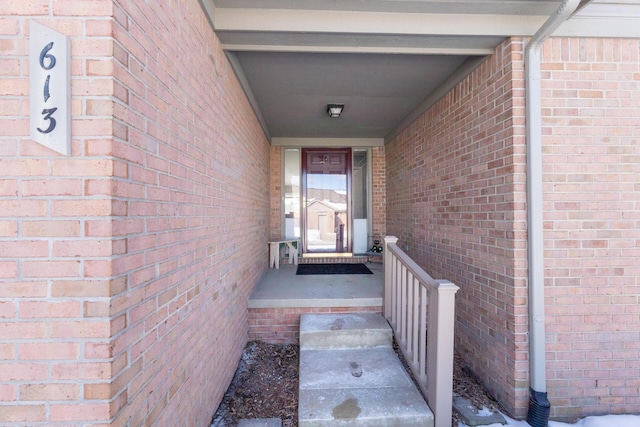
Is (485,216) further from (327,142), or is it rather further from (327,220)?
(327,220)

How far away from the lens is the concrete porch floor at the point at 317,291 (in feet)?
10.6

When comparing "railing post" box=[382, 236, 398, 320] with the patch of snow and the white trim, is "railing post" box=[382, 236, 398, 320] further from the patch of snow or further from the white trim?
the white trim

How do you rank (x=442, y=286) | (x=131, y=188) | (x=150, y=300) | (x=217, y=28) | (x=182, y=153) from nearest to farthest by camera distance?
(x=131, y=188) < (x=150, y=300) < (x=182, y=153) < (x=442, y=286) < (x=217, y=28)

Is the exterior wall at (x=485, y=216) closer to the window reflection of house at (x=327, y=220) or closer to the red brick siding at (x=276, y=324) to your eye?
the red brick siding at (x=276, y=324)

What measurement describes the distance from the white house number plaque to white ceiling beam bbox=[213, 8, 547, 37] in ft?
4.57

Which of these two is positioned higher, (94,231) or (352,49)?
(352,49)

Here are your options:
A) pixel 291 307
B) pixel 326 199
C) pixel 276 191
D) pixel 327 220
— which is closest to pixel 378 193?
pixel 326 199

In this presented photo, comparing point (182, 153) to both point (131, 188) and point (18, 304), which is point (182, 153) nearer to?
point (131, 188)

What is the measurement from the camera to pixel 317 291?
11.6ft

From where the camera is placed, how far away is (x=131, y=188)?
3.74 ft

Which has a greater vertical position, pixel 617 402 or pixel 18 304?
pixel 18 304

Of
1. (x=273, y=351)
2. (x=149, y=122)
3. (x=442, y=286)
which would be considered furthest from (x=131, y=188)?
(x=273, y=351)

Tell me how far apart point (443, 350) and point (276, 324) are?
198cm

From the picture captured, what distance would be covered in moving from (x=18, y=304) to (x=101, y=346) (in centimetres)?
33
